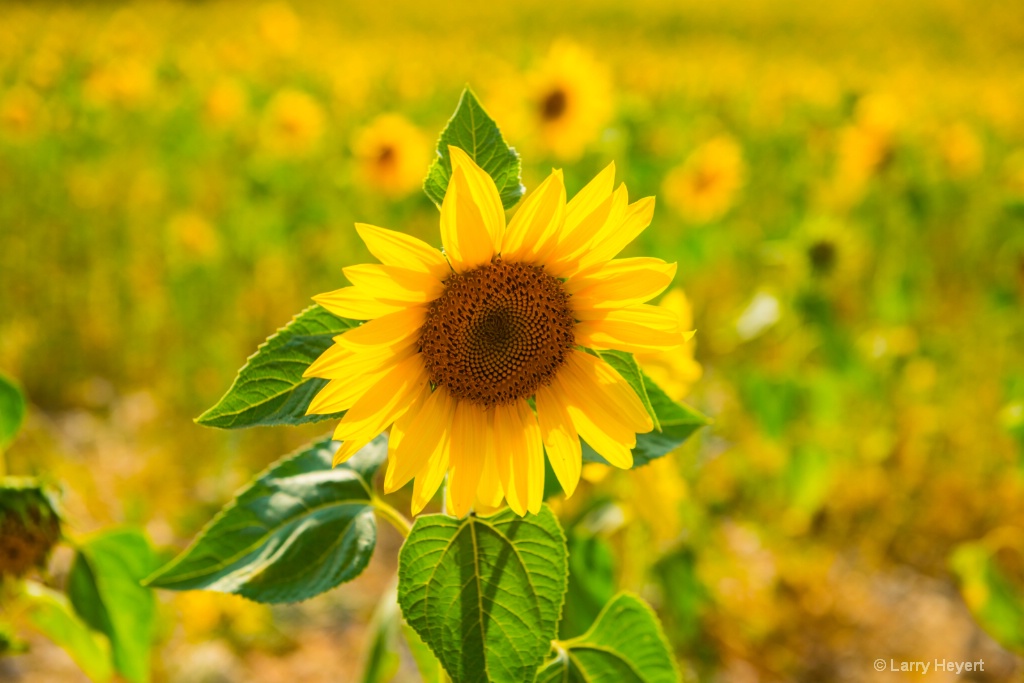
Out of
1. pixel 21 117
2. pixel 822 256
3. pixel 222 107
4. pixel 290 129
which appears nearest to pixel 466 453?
pixel 822 256

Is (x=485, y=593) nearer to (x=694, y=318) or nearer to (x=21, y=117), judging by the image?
(x=694, y=318)

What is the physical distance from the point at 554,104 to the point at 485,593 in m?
2.64

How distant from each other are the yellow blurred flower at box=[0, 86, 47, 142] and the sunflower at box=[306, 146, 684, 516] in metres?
3.77

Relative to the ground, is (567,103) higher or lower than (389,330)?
higher

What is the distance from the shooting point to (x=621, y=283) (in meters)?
0.61

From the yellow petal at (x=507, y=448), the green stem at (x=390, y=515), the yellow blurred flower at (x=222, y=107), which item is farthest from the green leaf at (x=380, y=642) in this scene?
the yellow blurred flower at (x=222, y=107)

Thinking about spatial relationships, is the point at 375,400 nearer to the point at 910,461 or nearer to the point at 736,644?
the point at 736,644

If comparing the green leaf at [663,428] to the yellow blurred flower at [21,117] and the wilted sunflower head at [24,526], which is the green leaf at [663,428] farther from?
the yellow blurred flower at [21,117]

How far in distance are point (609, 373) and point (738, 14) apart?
1596 cm

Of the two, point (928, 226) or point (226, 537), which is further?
point (928, 226)

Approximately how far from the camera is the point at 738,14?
14891mm

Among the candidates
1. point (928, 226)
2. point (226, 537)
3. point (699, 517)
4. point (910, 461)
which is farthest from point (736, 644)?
point (928, 226)

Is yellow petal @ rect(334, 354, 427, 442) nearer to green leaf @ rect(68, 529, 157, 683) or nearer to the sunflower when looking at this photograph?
the sunflower

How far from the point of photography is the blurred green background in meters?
1.88
